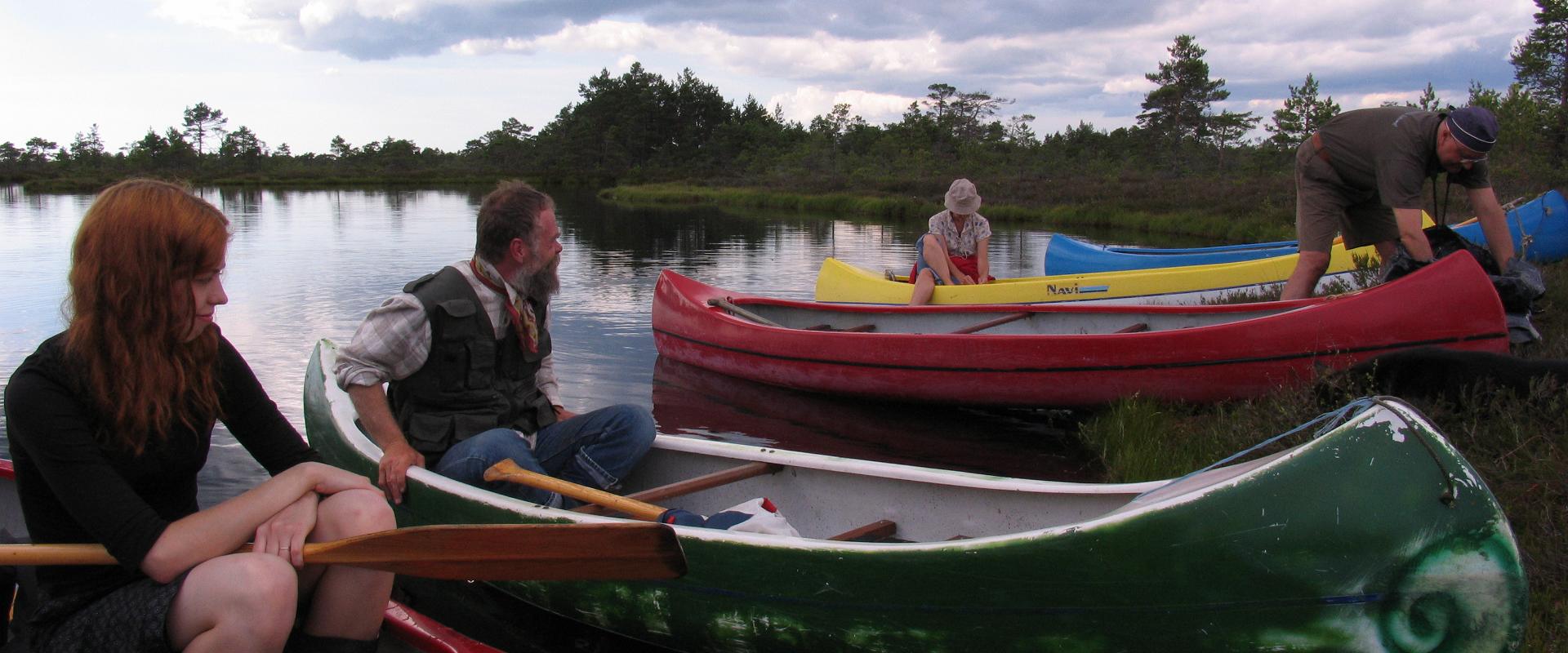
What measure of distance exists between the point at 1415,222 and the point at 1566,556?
9.14 feet

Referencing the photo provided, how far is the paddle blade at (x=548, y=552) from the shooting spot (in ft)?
8.47

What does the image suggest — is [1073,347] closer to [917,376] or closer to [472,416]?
[917,376]

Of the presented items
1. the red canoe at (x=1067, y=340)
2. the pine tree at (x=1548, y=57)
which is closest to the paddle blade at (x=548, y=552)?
the red canoe at (x=1067, y=340)

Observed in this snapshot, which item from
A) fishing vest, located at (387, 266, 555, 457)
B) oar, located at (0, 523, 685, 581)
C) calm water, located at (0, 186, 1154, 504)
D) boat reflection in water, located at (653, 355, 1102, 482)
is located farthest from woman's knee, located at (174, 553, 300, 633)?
boat reflection in water, located at (653, 355, 1102, 482)

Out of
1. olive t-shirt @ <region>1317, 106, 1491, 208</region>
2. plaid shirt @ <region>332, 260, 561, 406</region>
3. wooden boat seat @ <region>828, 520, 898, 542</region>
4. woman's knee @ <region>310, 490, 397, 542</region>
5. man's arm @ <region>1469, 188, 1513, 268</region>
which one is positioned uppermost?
olive t-shirt @ <region>1317, 106, 1491, 208</region>

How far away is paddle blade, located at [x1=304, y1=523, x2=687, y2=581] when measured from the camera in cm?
258

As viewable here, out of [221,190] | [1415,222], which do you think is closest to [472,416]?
[1415,222]

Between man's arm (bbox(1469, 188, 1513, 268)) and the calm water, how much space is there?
7.61ft

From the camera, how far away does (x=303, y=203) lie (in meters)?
42.6

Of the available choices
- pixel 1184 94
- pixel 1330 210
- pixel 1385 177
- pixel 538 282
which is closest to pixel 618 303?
pixel 1330 210

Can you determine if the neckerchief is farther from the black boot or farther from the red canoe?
the red canoe

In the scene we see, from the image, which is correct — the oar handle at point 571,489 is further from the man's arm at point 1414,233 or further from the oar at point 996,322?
the oar at point 996,322

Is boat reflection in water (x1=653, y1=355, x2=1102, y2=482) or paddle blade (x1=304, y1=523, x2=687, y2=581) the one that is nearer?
paddle blade (x1=304, y1=523, x2=687, y2=581)

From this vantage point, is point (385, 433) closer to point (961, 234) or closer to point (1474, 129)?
point (1474, 129)
